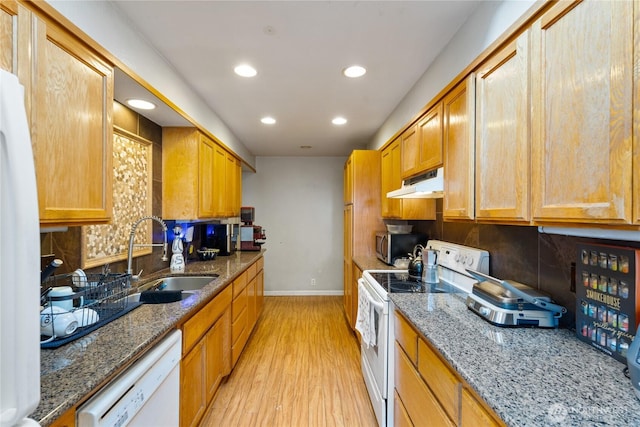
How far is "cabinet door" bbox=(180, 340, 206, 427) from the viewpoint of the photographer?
5.27 feet

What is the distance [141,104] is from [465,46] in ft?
7.18

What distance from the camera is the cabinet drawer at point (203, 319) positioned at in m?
1.64

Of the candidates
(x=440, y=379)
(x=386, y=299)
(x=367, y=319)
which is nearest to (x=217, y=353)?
(x=367, y=319)

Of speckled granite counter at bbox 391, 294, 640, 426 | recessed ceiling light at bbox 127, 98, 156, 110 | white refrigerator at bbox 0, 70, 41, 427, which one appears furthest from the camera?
recessed ceiling light at bbox 127, 98, 156, 110

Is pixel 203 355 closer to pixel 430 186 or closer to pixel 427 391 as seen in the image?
pixel 427 391

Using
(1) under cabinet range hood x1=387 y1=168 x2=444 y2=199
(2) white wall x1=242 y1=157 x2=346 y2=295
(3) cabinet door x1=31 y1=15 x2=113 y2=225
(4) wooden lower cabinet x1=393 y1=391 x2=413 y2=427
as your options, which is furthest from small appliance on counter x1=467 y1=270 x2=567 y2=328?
(2) white wall x1=242 y1=157 x2=346 y2=295

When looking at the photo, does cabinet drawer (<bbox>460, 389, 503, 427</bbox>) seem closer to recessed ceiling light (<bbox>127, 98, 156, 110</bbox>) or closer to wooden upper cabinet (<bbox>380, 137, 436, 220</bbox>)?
wooden upper cabinet (<bbox>380, 137, 436, 220</bbox>)

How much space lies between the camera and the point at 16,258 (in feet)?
1.92

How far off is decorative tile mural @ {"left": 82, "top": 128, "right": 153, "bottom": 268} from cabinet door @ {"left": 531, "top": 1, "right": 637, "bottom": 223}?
2320mm

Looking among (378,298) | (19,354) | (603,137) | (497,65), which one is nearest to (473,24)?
(497,65)

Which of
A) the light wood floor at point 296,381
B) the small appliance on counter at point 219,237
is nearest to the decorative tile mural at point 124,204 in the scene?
the small appliance on counter at point 219,237

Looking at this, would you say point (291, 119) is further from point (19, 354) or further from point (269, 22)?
point (19, 354)

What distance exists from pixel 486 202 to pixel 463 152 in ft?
1.11

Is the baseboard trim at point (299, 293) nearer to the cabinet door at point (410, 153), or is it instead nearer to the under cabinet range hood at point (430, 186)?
the cabinet door at point (410, 153)
